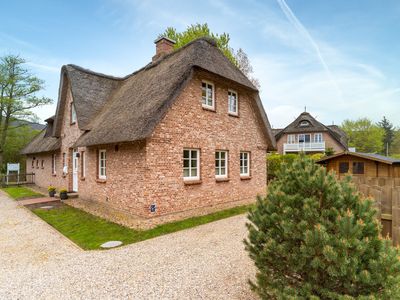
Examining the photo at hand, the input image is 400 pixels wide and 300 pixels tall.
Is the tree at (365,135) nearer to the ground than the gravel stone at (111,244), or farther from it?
farther from it

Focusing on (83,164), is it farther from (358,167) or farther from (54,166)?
(358,167)

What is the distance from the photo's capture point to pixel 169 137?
9.16 metres

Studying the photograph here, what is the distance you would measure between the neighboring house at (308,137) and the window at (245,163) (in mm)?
24683

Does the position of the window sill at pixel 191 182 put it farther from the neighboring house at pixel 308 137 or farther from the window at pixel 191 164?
the neighboring house at pixel 308 137

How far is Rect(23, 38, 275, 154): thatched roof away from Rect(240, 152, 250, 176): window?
2.26 m

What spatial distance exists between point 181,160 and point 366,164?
11.3 metres

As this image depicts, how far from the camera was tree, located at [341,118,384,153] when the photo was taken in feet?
190

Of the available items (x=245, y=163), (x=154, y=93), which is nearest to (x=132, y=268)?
(x=154, y=93)

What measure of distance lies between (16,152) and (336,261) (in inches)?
1407

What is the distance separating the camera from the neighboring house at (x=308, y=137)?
115ft

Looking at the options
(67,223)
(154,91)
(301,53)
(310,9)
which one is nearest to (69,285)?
(67,223)

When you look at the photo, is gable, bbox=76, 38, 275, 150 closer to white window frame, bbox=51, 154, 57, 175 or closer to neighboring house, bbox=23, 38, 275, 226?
neighboring house, bbox=23, 38, 275, 226

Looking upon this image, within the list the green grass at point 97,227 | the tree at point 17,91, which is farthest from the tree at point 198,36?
the green grass at point 97,227

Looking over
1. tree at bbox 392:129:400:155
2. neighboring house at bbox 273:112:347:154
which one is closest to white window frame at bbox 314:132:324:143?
neighboring house at bbox 273:112:347:154
